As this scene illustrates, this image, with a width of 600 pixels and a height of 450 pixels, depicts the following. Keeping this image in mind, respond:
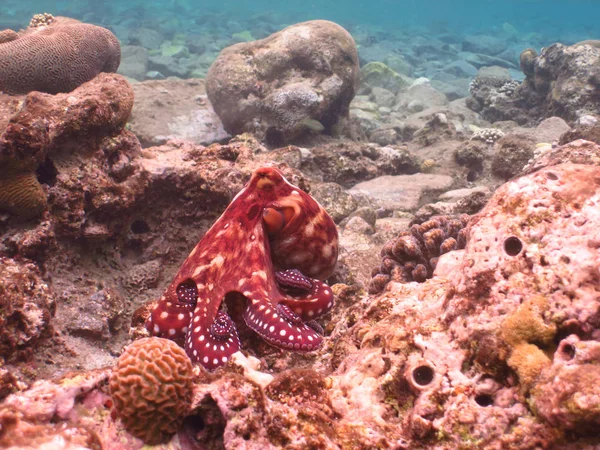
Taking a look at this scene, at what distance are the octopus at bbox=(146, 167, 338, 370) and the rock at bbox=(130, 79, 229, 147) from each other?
7.90m

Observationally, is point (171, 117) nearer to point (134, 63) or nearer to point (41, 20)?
point (41, 20)

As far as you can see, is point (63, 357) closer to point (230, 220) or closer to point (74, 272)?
point (74, 272)

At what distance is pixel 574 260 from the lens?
1774 millimetres

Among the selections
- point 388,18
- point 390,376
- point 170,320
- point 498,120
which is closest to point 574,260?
point 390,376

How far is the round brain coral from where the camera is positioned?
1.72 metres

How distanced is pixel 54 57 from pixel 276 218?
561 centimetres

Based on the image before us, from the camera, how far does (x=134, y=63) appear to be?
23734 millimetres

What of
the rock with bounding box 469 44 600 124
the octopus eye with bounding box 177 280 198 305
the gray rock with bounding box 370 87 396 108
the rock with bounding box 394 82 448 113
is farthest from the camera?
the gray rock with bounding box 370 87 396 108

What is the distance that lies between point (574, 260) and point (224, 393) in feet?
5.46

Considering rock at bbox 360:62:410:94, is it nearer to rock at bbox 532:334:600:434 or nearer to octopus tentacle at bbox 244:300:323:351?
octopus tentacle at bbox 244:300:323:351

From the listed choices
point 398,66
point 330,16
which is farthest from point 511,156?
point 330,16

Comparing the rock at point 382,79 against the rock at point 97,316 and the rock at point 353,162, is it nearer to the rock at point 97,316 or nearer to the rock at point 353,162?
the rock at point 353,162

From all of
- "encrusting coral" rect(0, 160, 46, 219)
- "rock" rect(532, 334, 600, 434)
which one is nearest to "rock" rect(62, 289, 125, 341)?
"encrusting coral" rect(0, 160, 46, 219)

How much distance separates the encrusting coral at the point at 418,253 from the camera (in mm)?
3891
